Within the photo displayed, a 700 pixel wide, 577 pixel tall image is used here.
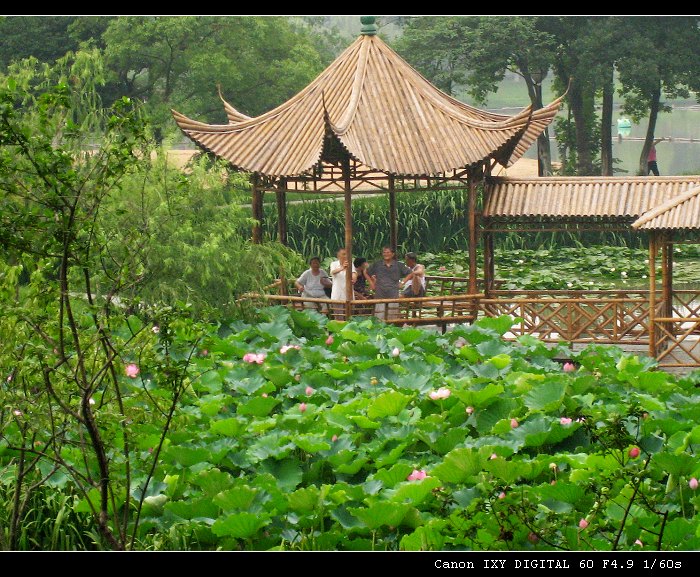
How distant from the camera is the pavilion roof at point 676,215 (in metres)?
14.9

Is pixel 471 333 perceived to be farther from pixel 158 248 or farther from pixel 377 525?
pixel 377 525

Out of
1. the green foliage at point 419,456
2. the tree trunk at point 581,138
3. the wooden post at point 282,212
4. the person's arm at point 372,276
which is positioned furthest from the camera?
the tree trunk at point 581,138

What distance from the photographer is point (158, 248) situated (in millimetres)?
15031

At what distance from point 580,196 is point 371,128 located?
282 centimetres

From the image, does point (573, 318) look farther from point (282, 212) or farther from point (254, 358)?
point (254, 358)

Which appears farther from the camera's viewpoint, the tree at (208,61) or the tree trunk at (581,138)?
the tree trunk at (581,138)

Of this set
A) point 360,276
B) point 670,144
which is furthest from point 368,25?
point 670,144

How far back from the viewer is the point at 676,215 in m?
14.9

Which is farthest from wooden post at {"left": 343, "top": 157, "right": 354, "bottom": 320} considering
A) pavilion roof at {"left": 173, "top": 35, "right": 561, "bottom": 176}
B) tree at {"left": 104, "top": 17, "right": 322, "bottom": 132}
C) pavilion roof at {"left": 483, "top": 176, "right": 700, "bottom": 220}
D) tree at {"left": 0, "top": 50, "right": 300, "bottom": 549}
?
tree at {"left": 104, "top": 17, "right": 322, "bottom": 132}

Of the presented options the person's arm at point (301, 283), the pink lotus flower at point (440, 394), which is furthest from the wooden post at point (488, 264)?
the pink lotus flower at point (440, 394)

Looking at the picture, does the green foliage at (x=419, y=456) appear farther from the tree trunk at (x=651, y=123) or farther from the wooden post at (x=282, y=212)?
the tree trunk at (x=651, y=123)

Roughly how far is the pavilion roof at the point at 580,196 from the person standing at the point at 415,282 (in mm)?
1159

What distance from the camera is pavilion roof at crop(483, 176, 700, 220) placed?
55.1ft

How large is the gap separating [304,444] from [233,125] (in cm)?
907
